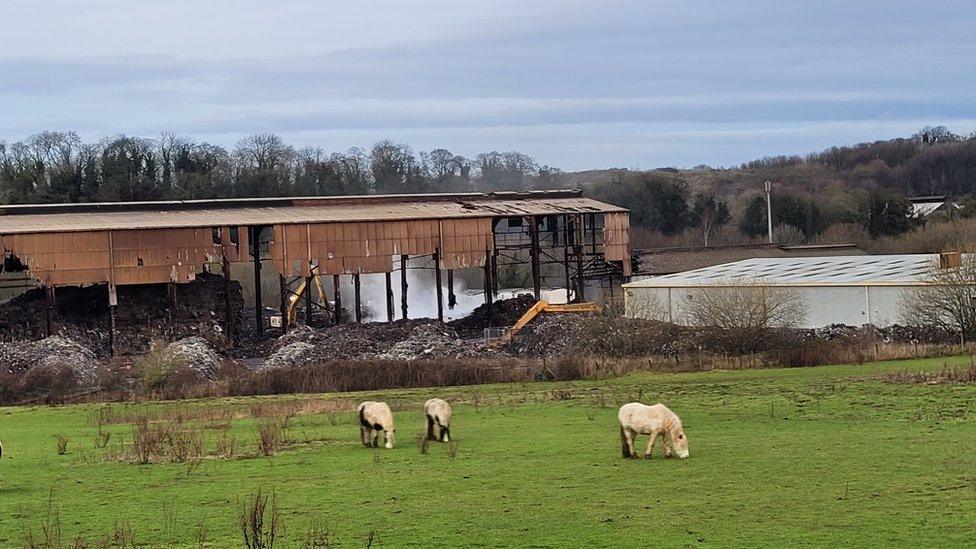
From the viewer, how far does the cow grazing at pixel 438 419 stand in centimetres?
2784

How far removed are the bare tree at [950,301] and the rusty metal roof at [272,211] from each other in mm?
21829

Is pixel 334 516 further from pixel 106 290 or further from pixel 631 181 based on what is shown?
pixel 631 181

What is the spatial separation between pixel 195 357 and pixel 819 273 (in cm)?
3003

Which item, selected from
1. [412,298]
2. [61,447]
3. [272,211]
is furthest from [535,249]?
[61,447]

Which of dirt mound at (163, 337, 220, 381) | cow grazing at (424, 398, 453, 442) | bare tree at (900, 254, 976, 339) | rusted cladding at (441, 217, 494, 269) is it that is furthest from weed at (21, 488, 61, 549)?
rusted cladding at (441, 217, 494, 269)

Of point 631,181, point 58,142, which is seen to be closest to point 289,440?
point 58,142

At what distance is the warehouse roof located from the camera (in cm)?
6059

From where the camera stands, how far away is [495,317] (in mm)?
70438

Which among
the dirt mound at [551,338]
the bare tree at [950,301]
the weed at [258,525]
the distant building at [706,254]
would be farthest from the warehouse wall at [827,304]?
the weed at [258,525]

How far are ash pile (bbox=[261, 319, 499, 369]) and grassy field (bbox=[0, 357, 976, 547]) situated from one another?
65.7 ft

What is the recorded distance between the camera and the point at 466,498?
2077 centimetres

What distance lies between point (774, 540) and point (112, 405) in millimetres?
30448

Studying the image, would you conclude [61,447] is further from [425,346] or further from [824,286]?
[824,286]

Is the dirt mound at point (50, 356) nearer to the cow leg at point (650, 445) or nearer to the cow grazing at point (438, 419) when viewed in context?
the cow grazing at point (438, 419)
